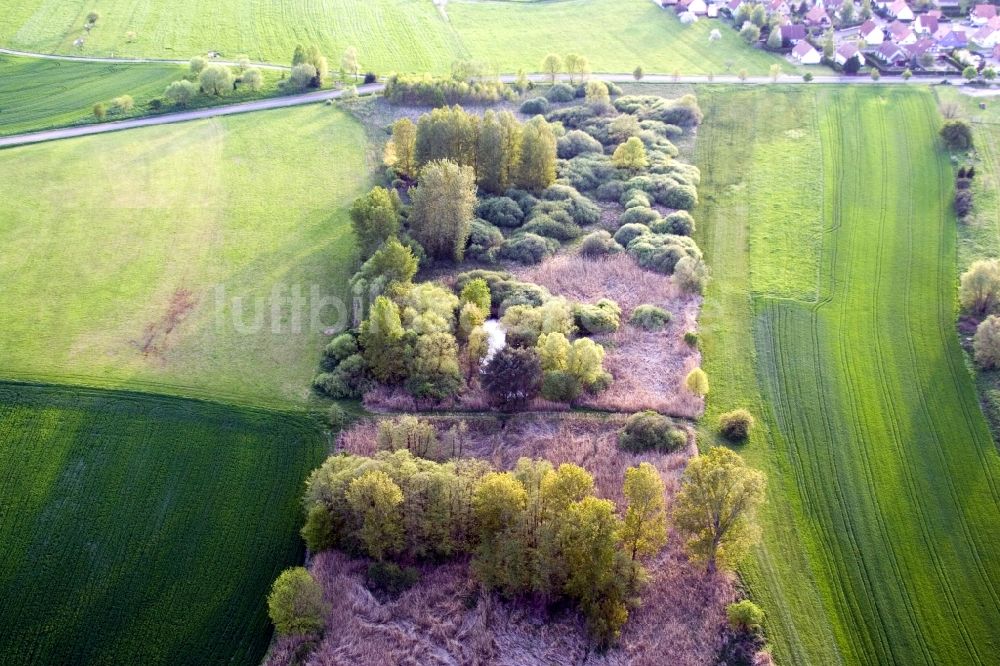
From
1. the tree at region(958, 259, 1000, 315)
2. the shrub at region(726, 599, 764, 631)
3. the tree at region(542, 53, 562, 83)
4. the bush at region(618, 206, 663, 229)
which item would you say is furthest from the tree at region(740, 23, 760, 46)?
the shrub at region(726, 599, 764, 631)

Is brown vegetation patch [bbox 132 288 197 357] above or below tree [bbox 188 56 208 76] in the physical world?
below

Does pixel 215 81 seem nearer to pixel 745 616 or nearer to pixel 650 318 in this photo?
pixel 650 318

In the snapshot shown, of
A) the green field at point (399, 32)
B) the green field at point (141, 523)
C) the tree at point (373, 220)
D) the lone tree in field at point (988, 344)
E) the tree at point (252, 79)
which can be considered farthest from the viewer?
the green field at point (399, 32)

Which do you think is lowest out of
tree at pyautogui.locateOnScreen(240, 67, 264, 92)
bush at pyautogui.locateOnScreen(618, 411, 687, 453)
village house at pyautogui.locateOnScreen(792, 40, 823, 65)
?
village house at pyautogui.locateOnScreen(792, 40, 823, 65)

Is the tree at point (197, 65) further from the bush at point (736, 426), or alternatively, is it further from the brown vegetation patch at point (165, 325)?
the bush at point (736, 426)

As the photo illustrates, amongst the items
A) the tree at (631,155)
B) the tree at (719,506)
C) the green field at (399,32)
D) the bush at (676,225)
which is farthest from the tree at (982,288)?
the green field at (399,32)

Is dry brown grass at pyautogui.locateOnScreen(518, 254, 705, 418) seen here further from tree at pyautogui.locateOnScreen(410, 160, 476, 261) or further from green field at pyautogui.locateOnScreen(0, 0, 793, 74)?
green field at pyautogui.locateOnScreen(0, 0, 793, 74)
